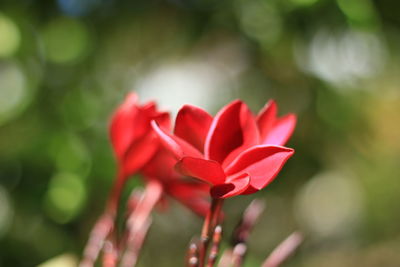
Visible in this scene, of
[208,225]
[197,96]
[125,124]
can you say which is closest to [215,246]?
[208,225]


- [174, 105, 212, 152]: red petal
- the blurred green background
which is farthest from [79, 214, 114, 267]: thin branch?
the blurred green background

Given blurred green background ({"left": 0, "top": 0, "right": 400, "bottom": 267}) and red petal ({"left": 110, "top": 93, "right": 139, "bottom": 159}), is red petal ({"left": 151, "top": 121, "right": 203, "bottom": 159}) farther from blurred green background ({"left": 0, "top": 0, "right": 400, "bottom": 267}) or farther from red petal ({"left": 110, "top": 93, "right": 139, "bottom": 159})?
blurred green background ({"left": 0, "top": 0, "right": 400, "bottom": 267})

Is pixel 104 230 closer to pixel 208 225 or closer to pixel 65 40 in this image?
pixel 208 225

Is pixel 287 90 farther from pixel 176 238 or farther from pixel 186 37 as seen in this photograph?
pixel 176 238

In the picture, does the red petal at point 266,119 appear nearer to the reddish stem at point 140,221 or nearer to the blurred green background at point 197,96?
the reddish stem at point 140,221

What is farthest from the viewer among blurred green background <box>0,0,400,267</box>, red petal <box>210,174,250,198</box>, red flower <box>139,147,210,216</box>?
blurred green background <box>0,0,400,267</box>

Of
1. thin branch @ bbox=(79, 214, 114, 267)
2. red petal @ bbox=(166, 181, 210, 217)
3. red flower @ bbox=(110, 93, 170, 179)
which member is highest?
red flower @ bbox=(110, 93, 170, 179)

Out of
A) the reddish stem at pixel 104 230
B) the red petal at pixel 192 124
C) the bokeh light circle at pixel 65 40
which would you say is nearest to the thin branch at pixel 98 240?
the reddish stem at pixel 104 230

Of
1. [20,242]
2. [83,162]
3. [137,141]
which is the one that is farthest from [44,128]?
[137,141]
